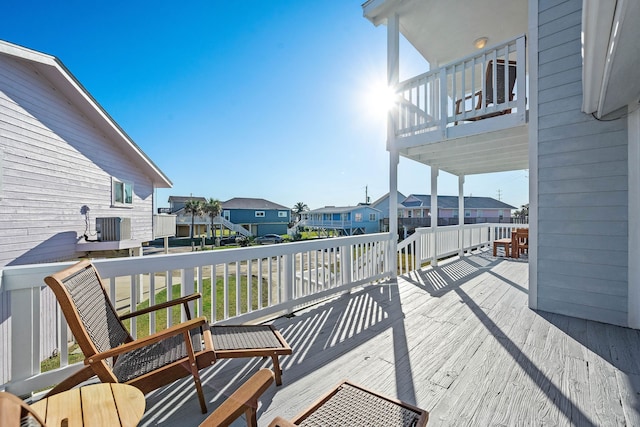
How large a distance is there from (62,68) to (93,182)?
2986 mm

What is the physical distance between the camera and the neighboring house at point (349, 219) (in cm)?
2931

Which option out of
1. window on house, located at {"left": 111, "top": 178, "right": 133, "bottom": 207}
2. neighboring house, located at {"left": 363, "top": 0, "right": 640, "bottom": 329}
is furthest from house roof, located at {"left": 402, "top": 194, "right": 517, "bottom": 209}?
window on house, located at {"left": 111, "top": 178, "right": 133, "bottom": 207}

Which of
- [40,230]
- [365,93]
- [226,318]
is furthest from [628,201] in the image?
[40,230]

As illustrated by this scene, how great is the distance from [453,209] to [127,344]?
103 ft

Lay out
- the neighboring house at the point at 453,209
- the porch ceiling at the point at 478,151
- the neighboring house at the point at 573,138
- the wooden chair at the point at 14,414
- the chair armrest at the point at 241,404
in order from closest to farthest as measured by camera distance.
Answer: the wooden chair at the point at 14,414, the chair armrest at the point at 241,404, the neighboring house at the point at 573,138, the porch ceiling at the point at 478,151, the neighboring house at the point at 453,209

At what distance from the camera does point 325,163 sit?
28.5 meters

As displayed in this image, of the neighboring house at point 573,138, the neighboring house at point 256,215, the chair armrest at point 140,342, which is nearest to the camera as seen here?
the chair armrest at point 140,342

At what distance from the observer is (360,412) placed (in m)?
1.59

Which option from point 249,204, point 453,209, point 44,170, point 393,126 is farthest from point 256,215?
point 393,126

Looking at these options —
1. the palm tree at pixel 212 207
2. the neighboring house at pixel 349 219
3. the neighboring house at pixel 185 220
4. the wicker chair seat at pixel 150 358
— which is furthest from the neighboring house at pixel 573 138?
the neighboring house at pixel 185 220

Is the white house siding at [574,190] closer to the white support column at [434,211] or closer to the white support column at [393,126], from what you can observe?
the white support column at [393,126]

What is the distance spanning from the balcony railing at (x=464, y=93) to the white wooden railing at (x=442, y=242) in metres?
2.24

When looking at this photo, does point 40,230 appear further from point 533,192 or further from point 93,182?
point 533,192

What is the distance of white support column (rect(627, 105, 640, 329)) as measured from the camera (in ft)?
9.05
